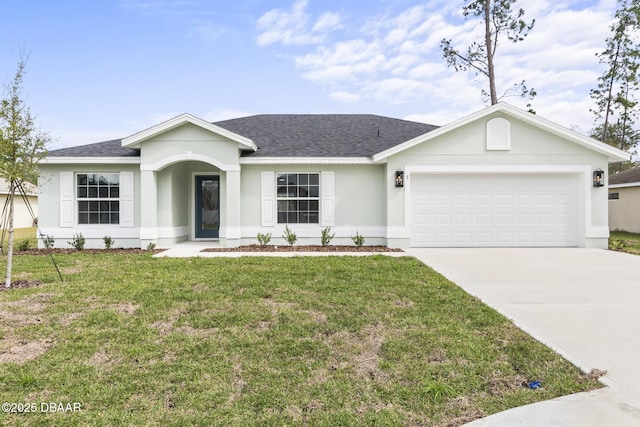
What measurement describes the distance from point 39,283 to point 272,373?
5.62m

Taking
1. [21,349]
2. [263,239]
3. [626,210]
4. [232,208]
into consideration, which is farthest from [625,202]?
[21,349]

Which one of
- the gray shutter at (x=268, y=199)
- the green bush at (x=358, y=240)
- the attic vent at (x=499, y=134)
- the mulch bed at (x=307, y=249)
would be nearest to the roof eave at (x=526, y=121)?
the attic vent at (x=499, y=134)

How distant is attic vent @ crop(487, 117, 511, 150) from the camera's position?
35.3 ft

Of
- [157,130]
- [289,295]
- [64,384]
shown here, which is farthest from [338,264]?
[157,130]

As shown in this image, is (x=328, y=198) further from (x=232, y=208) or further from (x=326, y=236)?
(x=232, y=208)

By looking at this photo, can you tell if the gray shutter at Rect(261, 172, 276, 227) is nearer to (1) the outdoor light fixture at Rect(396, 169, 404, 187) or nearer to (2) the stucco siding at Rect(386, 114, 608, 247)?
(2) the stucco siding at Rect(386, 114, 608, 247)

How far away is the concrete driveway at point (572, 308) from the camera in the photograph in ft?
7.86

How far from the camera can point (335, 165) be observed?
11516 millimetres

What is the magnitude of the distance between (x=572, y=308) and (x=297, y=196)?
327 inches

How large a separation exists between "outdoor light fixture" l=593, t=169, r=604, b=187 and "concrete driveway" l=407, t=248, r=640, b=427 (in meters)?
2.20

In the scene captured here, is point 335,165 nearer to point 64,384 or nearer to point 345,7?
point 345,7

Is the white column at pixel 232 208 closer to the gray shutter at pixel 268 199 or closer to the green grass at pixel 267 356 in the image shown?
the gray shutter at pixel 268 199

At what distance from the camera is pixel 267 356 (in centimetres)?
335

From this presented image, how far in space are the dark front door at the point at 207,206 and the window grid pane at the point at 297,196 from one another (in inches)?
110
